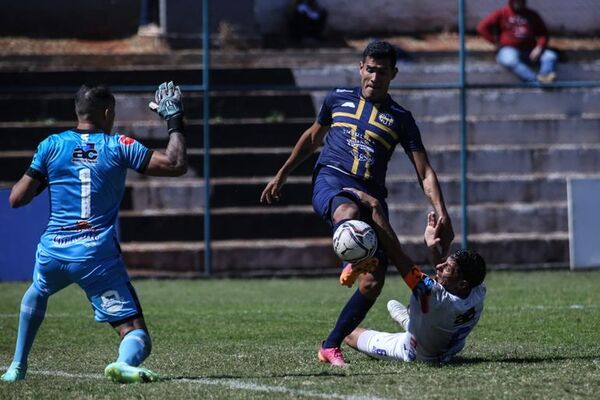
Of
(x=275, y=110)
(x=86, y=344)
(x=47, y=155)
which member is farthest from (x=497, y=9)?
(x=47, y=155)

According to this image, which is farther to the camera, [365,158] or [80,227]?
[365,158]

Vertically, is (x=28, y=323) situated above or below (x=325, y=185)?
below

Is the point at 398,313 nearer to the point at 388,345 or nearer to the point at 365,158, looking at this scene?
the point at 388,345

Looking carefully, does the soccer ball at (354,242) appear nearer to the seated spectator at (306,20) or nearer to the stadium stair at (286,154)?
the stadium stair at (286,154)

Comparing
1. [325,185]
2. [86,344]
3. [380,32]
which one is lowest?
[86,344]

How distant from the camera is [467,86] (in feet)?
54.3

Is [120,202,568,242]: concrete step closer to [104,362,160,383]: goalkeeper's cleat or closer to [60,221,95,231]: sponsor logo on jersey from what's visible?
[60,221,95,231]: sponsor logo on jersey

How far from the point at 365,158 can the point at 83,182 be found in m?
2.00

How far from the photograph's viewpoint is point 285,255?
54.1ft

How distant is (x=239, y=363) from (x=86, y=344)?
6.99 ft

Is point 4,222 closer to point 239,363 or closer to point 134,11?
point 134,11

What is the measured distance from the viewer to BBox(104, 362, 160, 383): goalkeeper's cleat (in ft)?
22.5

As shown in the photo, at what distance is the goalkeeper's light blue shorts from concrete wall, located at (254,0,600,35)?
1113cm

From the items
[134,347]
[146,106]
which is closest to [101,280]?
[134,347]
